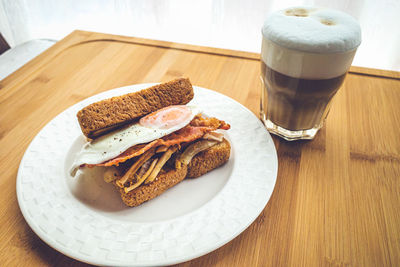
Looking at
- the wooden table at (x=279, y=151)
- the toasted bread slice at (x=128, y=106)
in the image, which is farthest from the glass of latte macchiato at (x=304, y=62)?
the toasted bread slice at (x=128, y=106)

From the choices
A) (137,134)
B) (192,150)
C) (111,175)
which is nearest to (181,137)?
(192,150)

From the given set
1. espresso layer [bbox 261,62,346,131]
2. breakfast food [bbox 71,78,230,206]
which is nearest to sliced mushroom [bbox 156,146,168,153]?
breakfast food [bbox 71,78,230,206]

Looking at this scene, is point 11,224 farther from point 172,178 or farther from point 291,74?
point 291,74

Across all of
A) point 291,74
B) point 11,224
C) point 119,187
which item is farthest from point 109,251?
point 291,74

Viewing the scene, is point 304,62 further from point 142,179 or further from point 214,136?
point 142,179

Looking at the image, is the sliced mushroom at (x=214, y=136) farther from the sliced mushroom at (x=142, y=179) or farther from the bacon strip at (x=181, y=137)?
the sliced mushroom at (x=142, y=179)

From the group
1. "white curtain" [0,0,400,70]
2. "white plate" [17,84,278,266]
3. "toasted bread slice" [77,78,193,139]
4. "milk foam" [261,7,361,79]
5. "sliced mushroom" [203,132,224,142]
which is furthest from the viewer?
"white curtain" [0,0,400,70]

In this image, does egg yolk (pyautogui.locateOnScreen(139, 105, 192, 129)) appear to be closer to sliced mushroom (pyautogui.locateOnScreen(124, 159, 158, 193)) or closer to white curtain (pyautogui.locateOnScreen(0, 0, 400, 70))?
sliced mushroom (pyautogui.locateOnScreen(124, 159, 158, 193))
